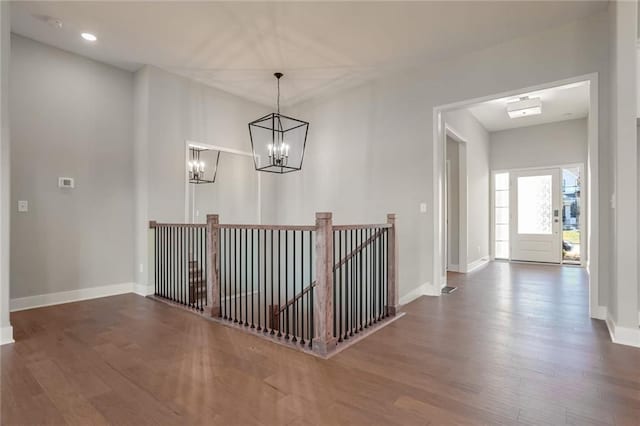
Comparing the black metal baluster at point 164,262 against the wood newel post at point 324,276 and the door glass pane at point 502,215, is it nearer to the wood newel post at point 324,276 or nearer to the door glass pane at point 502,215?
the wood newel post at point 324,276

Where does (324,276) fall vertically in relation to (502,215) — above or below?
below

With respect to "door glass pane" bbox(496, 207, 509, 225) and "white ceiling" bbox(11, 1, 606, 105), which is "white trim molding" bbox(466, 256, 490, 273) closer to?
"door glass pane" bbox(496, 207, 509, 225)

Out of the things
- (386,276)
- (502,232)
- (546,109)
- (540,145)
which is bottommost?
(386,276)

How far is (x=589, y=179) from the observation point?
3352mm

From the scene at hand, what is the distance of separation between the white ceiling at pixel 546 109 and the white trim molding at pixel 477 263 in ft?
9.60

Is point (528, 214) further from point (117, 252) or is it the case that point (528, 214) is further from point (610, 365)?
point (117, 252)

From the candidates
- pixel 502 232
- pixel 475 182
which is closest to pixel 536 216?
pixel 502 232

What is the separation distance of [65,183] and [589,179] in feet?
19.6

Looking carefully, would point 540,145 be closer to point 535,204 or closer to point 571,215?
point 535,204

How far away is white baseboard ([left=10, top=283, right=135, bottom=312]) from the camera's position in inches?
145

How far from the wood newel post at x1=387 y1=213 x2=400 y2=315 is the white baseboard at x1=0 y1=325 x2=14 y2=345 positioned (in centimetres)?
342

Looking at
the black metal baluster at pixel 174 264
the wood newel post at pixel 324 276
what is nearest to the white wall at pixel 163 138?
the black metal baluster at pixel 174 264

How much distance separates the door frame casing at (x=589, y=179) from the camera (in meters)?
3.26

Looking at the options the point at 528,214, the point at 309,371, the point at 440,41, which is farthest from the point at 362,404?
the point at 528,214
